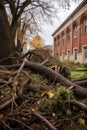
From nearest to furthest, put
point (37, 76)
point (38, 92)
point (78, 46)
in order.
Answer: point (38, 92)
point (37, 76)
point (78, 46)

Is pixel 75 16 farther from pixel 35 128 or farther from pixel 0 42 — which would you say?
pixel 35 128

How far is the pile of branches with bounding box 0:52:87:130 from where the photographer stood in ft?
12.6

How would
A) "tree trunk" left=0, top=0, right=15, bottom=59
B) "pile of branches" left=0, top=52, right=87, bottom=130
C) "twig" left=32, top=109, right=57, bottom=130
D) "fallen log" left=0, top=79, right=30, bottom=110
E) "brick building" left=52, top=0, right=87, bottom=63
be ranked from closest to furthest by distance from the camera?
"twig" left=32, top=109, right=57, bottom=130 < "pile of branches" left=0, top=52, right=87, bottom=130 < "fallen log" left=0, top=79, right=30, bottom=110 < "tree trunk" left=0, top=0, right=15, bottom=59 < "brick building" left=52, top=0, right=87, bottom=63

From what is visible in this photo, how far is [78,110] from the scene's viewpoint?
170 inches

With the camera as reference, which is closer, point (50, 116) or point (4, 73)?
point (50, 116)

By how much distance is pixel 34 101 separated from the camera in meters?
4.42

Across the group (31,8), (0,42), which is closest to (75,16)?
(31,8)

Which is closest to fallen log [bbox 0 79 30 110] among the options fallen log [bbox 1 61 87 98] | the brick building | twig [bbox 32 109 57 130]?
twig [bbox 32 109 57 130]

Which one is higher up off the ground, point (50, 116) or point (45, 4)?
point (45, 4)

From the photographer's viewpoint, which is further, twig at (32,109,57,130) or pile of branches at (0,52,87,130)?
pile of branches at (0,52,87,130)

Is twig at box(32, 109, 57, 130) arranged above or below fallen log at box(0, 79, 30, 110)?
below

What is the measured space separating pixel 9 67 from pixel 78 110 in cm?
250

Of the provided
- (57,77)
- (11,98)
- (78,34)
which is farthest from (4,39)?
(78,34)

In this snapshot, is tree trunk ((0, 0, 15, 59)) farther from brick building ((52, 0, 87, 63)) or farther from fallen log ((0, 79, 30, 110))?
brick building ((52, 0, 87, 63))
